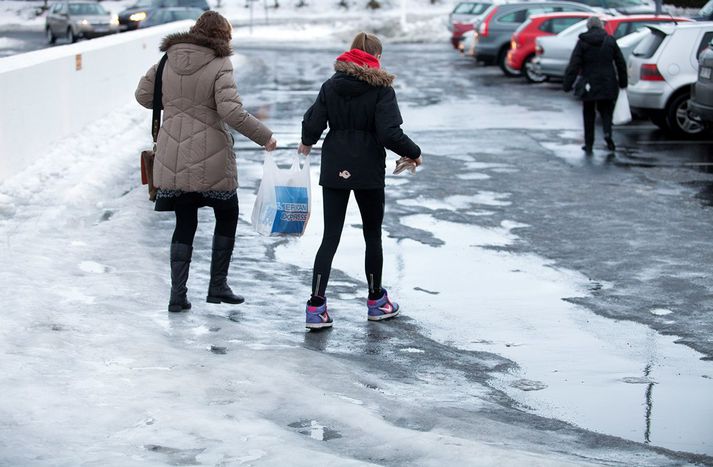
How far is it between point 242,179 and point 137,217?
8.80 feet

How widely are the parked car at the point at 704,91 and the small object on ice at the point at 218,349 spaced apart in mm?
9214

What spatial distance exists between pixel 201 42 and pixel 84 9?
38.4m

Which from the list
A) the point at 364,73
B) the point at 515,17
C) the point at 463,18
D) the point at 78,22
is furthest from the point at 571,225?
the point at 78,22

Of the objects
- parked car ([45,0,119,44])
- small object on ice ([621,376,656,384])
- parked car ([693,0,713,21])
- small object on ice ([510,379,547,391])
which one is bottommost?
parked car ([45,0,119,44])

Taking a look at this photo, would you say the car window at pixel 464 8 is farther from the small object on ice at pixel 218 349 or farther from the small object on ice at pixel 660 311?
the small object on ice at pixel 218 349

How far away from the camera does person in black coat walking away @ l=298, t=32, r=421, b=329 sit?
7.24 meters

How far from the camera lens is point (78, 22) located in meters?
43.1

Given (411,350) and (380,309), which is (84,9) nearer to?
(380,309)

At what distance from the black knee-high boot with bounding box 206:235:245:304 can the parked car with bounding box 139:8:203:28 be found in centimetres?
2690

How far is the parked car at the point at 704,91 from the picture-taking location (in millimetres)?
14633

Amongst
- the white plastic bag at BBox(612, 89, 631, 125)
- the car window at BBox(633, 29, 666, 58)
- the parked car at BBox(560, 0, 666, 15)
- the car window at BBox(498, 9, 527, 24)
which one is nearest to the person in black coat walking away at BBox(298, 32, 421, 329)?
the white plastic bag at BBox(612, 89, 631, 125)

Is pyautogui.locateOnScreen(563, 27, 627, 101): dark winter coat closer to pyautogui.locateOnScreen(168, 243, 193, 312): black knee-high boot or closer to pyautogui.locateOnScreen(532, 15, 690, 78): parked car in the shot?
pyautogui.locateOnScreen(168, 243, 193, 312): black knee-high boot

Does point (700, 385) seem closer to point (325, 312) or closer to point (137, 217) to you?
point (325, 312)

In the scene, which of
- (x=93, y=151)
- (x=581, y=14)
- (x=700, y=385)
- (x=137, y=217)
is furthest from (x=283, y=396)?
(x=581, y=14)
